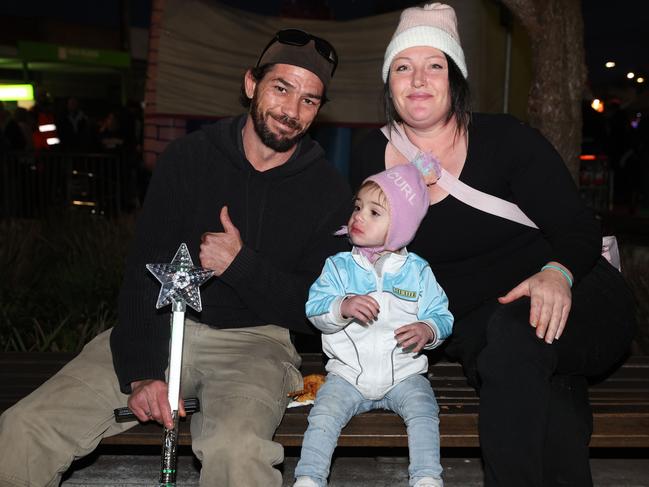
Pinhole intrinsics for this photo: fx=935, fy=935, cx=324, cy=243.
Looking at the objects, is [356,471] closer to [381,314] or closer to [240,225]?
[381,314]

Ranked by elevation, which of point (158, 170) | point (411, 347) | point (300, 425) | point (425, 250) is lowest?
point (300, 425)

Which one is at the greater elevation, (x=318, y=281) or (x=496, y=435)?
(x=318, y=281)

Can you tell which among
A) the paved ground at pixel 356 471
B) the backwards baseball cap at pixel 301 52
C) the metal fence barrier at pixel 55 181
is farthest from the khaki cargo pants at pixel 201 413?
the metal fence barrier at pixel 55 181

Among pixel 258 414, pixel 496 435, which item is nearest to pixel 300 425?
pixel 258 414

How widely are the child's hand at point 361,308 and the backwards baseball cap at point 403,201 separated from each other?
11.7 inches

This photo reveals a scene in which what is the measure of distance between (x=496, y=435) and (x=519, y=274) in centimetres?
89

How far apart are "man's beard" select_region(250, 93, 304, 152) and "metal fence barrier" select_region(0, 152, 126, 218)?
7.75 metres

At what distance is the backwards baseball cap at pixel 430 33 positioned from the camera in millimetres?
3887

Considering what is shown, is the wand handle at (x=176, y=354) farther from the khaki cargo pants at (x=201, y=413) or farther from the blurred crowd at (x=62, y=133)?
the blurred crowd at (x=62, y=133)

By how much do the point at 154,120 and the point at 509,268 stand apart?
813cm

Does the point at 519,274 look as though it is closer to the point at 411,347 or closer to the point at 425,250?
the point at 425,250

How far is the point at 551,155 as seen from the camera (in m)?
3.83

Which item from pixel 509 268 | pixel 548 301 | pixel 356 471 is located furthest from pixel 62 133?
pixel 548 301

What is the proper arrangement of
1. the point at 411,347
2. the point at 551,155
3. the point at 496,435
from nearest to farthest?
1. the point at 496,435
2. the point at 411,347
3. the point at 551,155
